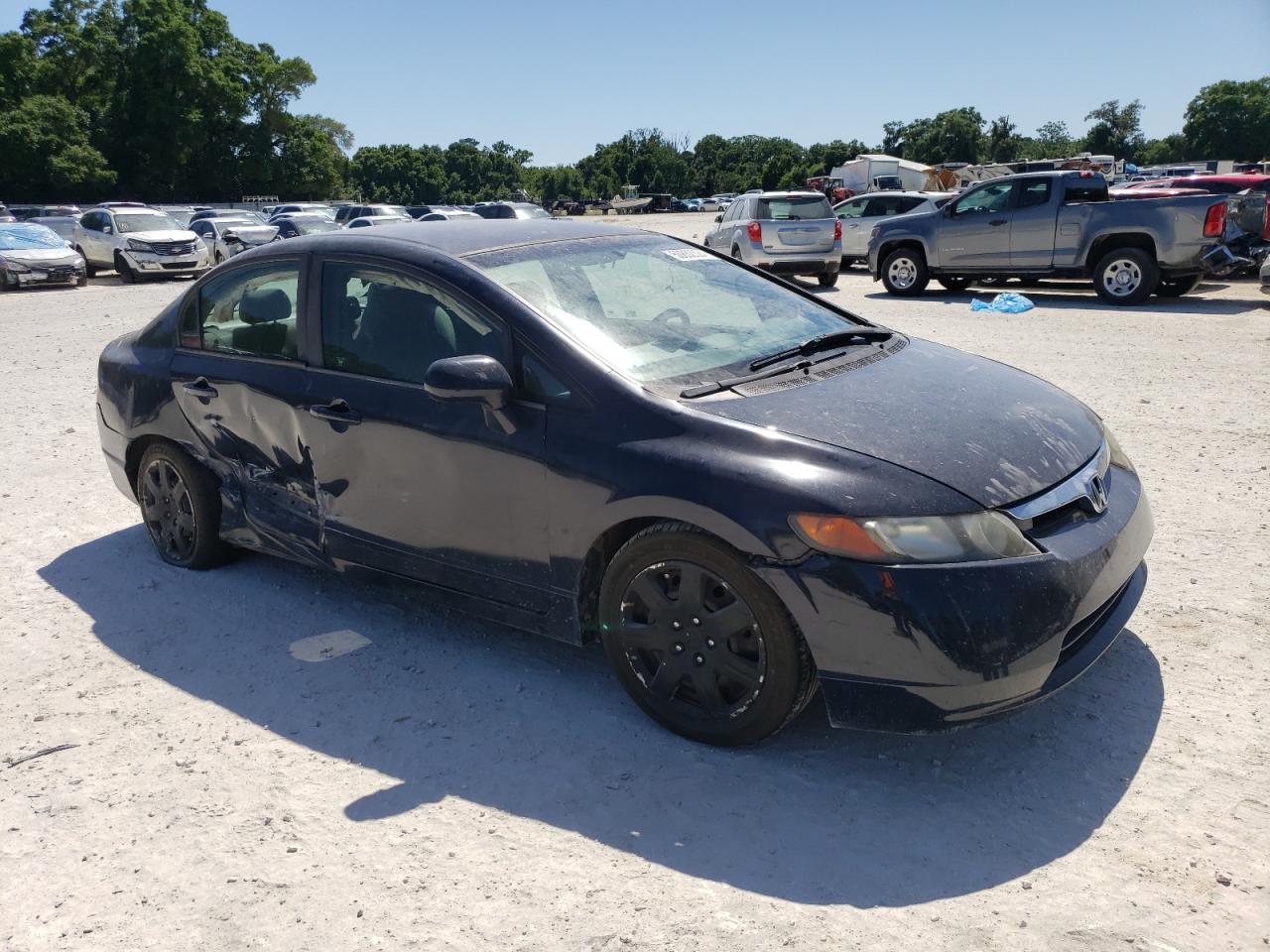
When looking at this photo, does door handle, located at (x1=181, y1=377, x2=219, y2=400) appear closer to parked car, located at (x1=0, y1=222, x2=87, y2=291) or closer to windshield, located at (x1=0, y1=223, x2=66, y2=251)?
parked car, located at (x1=0, y1=222, x2=87, y2=291)

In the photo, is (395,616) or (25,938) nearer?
(25,938)

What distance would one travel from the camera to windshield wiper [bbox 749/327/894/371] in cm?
373

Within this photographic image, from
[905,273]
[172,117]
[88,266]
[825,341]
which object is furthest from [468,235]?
[172,117]

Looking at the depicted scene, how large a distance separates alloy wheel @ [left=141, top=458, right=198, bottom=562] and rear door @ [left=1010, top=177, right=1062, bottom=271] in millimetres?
12700

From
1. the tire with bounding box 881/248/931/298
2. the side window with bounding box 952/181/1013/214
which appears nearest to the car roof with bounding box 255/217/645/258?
the side window with bounding box 952/181/1013/214

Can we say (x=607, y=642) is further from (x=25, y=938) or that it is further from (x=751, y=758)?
(x=25, y=938)

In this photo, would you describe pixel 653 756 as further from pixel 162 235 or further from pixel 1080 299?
pixel 162 235

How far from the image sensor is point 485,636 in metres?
4.21

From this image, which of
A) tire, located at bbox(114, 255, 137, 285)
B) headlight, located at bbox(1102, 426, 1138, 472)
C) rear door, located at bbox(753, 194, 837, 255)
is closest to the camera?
headlight, located at bbox(1102, 426, 1138, 472)

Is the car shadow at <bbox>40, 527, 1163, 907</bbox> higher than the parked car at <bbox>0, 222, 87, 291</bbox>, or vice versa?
the parked car at <bbox>0, 222, 87, 291</bbox>

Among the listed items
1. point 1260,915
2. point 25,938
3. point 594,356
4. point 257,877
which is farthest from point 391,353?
point 1260,915

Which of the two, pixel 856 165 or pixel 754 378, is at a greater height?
pixel 856 165

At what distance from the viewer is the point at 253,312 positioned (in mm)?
4539

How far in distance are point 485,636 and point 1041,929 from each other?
96.0 inches
